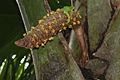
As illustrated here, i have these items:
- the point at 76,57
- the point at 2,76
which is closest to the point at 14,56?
the point at 2,76

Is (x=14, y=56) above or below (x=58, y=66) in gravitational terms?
below

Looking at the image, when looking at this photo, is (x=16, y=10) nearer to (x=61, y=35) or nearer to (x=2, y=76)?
(x=2, y=76)

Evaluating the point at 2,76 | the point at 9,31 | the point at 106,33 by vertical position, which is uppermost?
the point at 106,33

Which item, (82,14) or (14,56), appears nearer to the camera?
(82,14)

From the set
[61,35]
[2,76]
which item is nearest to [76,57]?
[61,35]

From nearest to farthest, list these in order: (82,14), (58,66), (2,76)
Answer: (58,66) < (82,14) < (2,76)

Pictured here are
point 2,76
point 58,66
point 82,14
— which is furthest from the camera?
point 2,76
